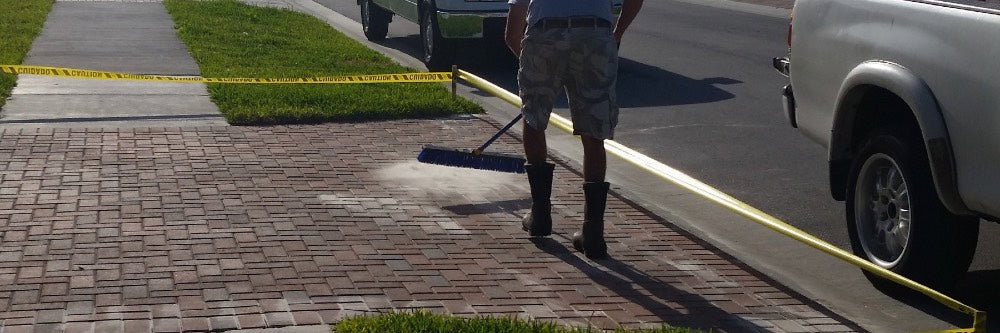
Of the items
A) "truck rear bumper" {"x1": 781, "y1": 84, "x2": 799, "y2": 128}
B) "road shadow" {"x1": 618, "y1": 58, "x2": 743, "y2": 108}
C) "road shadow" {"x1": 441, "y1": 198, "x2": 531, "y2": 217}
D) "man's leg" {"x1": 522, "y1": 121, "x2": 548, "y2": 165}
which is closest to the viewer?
"man's leg" {"x1": 522, "y1": 121, "x2": 548, "y2": 165}

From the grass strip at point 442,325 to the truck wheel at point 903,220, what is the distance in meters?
1.18

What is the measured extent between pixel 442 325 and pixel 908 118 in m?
2.35

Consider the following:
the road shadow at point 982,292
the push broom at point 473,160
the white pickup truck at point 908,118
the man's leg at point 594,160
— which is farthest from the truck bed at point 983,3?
the push broom at point 473,160

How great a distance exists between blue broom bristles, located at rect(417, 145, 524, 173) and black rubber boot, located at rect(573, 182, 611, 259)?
1507 millimetres

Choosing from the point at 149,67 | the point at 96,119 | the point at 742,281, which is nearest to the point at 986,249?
the point at 742,281

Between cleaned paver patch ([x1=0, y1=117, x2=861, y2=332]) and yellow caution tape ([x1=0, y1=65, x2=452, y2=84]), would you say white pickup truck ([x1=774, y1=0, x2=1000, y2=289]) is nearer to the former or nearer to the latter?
cleaned paver patch ([x1=0, y1=117, x2=861, y2=332])

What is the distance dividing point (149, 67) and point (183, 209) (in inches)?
265

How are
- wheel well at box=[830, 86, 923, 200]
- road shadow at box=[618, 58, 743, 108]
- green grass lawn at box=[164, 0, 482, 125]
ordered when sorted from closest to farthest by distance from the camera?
wheel well at box=[830, 86, 923, 200], green grass lawn at box=[164, 0, 482, 125], road shadow at box=[618, 58, 743, 108]

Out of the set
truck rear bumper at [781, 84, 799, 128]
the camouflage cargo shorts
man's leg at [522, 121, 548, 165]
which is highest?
the camouflage cargo shorts

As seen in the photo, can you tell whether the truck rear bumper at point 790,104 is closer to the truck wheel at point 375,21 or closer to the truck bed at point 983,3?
the truck bed at point 983,3

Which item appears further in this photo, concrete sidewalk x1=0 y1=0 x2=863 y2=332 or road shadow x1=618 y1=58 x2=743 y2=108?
road shadow x1=618 y1=58 x2=743 y2=108

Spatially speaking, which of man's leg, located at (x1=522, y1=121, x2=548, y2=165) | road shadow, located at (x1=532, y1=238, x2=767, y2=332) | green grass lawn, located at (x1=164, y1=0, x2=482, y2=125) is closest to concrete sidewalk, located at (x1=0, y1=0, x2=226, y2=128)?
green grass lawn, located at (x1=164, y1=0, x2=482, y2=125)

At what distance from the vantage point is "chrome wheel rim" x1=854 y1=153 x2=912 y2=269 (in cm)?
589

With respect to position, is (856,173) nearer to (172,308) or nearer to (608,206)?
(608,206)
